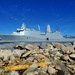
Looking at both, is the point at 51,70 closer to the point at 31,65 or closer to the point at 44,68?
the point at 44,68

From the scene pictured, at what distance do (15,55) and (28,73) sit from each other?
8.99 feet

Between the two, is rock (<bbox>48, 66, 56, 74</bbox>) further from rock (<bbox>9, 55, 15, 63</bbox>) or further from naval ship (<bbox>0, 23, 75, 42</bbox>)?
naval ship (<bbox>0, 23, 75, 42</bbox>)

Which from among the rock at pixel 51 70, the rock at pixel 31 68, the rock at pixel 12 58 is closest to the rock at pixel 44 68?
the rock at pixel 51 70

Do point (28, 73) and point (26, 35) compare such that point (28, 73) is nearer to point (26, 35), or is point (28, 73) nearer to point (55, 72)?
point (55, 72)

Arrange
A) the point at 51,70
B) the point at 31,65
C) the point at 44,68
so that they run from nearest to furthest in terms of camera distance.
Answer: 1. the point at 31,65
2. the point at 51,70
3. the point at 44,68

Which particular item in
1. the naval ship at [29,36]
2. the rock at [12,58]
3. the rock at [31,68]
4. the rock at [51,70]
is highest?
the naval ship at [29,36]

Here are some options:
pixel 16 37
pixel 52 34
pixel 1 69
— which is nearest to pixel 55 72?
pixel 1 69

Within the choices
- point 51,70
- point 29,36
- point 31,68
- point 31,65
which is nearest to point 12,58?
point 31,65

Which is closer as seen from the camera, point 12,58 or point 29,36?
point 12,58

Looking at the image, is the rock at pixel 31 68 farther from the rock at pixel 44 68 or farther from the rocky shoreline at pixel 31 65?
the rock at pixel 44 68

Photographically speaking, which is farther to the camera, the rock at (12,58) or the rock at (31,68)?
the rock at (12,58)

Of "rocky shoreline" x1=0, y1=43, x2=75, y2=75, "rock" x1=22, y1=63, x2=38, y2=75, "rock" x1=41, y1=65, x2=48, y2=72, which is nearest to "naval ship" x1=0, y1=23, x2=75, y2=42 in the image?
"rocky shoreline" x1=0, y1=43, x2=75, y2=75

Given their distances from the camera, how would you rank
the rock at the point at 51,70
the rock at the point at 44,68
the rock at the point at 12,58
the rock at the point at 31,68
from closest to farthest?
1. the rock at the point at 31,68
2. the rock at the point at 51,70
3. the rock at the point at 44,68
4. the rock at the point at 12,58

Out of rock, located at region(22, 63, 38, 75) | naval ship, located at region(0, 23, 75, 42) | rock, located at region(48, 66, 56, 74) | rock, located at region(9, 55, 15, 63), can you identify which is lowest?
rock, located at region(48, 66, 56, 74)
